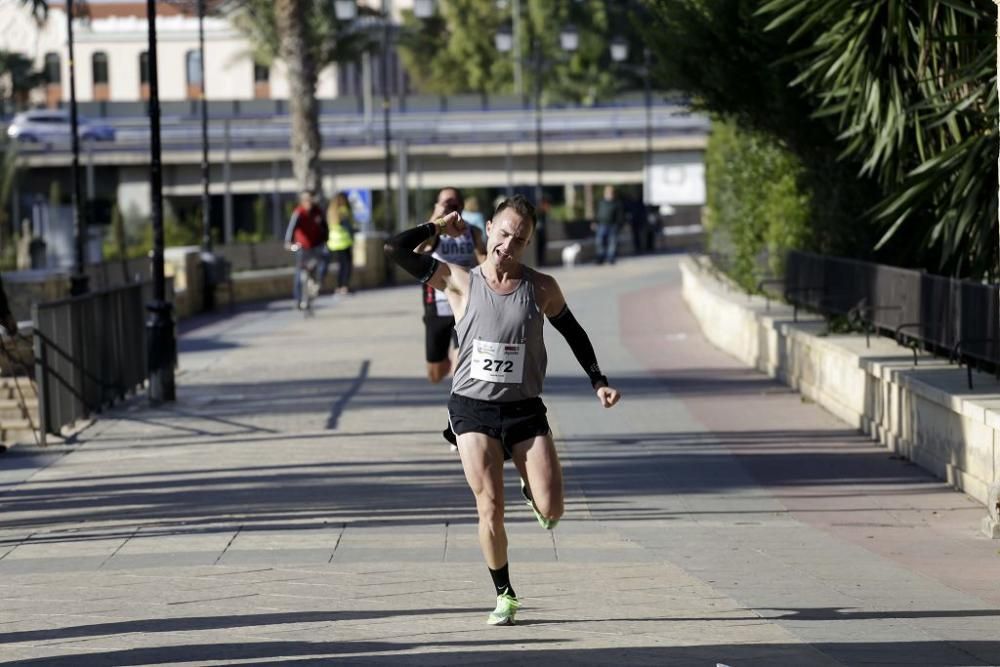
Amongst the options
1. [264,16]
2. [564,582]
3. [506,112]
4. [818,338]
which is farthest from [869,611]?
[506,112]

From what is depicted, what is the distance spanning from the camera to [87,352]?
51.3 feet

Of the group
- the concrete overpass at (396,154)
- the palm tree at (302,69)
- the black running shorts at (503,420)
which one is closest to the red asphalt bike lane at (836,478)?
the black running shorts at (503,420)

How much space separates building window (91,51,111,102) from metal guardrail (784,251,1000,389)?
83.2 m

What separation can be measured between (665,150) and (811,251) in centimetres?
4594

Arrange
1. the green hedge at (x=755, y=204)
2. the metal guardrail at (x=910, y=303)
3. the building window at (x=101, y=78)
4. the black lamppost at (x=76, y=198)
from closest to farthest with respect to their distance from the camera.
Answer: the metal guardrail at (x=910, y=303) → the green hedge at (x=755, y=204) → the black lamppost at (x=76, y=198) → the building window at (x=101, y=78)

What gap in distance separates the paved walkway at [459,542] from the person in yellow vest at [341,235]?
12932mm

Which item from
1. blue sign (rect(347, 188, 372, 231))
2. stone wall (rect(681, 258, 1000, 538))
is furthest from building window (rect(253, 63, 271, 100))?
stone wall (rect(681, 258, 1000, 538))

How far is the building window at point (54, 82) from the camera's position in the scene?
8469 centimetres

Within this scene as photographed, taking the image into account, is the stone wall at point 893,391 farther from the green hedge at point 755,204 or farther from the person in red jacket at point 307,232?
the person in red jacket at point 307,232

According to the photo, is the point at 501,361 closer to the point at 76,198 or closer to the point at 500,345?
the point at 500,345

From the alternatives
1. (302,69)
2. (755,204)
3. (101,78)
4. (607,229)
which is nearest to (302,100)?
(302,69)

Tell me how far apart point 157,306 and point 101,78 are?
84861 mm

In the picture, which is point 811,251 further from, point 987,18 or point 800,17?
point 987,18

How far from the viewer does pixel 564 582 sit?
8906mm
